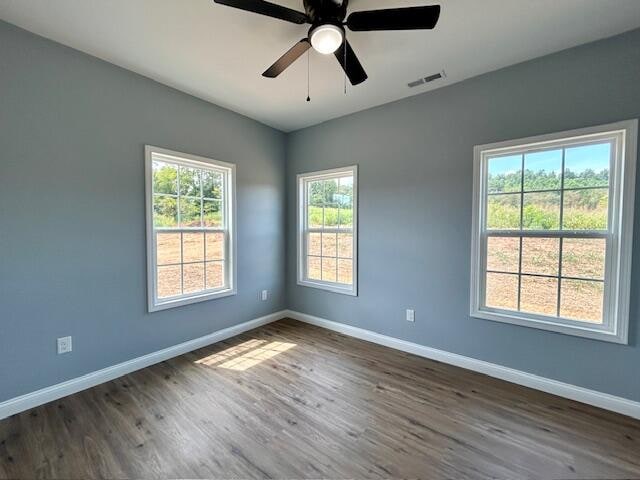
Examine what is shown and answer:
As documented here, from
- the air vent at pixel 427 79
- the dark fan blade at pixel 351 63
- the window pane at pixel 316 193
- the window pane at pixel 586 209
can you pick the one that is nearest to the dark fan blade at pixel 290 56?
the dark fan blade at pixel 351 63

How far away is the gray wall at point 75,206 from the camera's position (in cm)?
195

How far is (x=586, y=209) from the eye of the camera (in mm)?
2146

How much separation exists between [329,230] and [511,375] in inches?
95.4

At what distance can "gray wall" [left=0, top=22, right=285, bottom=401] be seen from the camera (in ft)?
6.41

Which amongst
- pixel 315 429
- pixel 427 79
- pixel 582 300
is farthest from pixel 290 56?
pixel 582 300

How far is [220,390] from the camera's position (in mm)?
2266

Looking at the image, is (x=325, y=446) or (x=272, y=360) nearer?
(x=325, y=446)

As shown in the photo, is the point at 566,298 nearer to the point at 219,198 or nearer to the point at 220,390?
the point at 220,390

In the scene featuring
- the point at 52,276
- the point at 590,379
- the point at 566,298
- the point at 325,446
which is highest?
the point at 52,276

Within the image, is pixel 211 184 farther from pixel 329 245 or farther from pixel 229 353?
pixel 229 353

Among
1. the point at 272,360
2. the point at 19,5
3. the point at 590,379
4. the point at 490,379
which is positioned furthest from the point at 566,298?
the point at 19,5

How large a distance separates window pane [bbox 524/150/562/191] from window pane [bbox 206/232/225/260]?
320 cm

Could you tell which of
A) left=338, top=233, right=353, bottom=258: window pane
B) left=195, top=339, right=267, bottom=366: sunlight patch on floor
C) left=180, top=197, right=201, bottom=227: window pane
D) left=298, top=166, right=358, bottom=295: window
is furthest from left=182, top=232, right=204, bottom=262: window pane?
left=338, top=233, right=353, bottom=258: window pane

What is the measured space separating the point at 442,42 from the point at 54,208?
3254 millimetres
